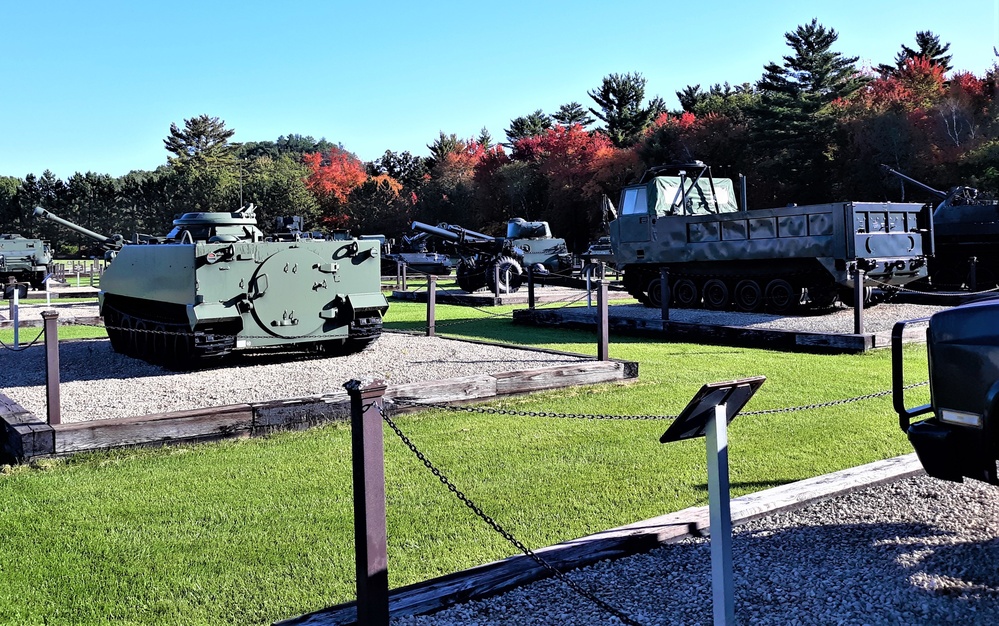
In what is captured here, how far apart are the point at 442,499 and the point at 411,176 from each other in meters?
63.3

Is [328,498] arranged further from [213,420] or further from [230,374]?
[230,374]

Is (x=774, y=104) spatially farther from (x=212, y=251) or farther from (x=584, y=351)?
(x=212, y=251)

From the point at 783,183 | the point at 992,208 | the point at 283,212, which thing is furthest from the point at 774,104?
the point at 283,212

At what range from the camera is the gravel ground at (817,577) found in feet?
12.6

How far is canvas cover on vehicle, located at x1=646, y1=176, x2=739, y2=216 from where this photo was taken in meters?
18.1

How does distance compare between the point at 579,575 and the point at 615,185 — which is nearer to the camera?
the point at 579,575

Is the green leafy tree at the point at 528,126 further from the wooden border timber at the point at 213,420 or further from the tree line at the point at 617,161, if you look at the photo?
the wooden border timber at the point at 213,420

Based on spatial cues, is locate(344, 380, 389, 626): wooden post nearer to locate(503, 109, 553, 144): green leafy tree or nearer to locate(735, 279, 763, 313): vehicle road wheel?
locate(735, 279, 763, 313): vehicle road wheel

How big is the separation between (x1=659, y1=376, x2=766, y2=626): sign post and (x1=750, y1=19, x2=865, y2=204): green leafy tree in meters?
37.4

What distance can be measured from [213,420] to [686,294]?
1196 centimetres

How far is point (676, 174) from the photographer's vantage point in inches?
770

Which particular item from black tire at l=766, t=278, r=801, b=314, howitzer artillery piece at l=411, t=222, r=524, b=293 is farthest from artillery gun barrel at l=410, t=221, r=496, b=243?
black tire at l=766, t=278, r=801, b=314

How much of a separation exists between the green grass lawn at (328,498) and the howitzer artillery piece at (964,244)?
38.4 ft

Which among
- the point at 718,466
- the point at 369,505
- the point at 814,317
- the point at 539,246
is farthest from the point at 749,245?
the point at 369,505
